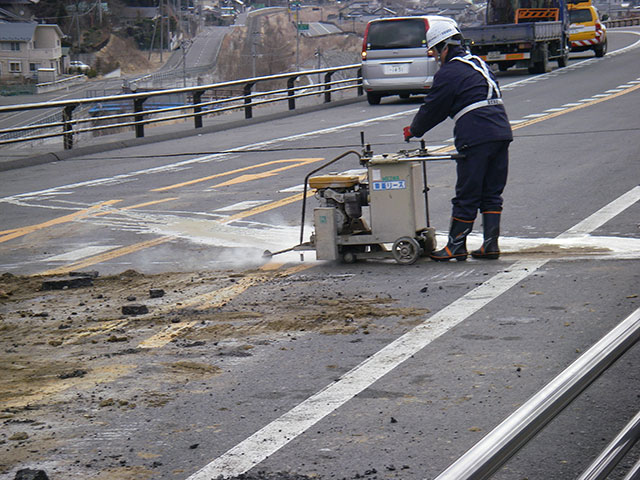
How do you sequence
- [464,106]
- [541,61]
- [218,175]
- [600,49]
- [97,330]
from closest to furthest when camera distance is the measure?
[97,330], [464,106], [218,175], [541,61], [600,49]

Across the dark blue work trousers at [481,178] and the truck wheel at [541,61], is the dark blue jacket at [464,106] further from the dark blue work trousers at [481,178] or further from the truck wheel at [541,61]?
the truck wheel at [541,61]

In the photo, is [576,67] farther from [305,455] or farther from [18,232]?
[305,455]

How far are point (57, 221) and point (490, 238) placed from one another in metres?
5.83

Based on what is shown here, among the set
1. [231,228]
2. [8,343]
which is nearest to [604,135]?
[231,228]

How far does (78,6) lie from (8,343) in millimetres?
90909

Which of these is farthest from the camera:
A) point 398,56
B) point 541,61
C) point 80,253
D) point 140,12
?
point 140,12

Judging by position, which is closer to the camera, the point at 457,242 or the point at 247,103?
the point at 457,242

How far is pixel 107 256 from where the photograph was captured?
9.93 m

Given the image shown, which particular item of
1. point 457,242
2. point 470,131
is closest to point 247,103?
point 470,131

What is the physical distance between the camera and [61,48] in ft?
268

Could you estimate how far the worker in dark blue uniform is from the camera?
861 centimetres

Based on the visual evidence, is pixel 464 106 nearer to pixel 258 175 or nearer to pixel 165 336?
pixel 165 336

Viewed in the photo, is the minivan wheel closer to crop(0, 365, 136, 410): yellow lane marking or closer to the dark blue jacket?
the dark blue jacket

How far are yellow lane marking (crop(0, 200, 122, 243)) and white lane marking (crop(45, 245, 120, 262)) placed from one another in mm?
1345
